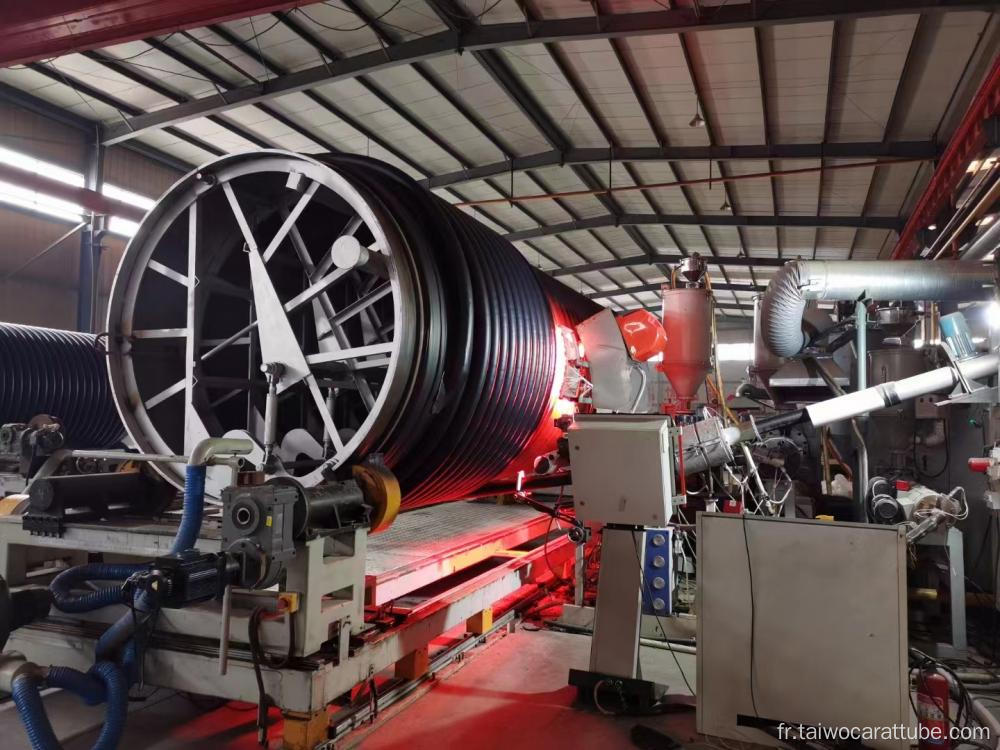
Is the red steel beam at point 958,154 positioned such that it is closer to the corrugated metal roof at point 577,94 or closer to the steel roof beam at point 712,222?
the corrugated metal roof at point 577,94

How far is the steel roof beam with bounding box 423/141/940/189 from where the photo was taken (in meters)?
7.50

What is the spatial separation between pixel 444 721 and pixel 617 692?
861 mm

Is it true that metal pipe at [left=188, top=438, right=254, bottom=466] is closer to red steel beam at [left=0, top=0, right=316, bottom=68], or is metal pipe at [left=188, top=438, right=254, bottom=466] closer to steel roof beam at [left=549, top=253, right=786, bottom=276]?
red steel beam at [left=0, top=0, right=316, bottom=68]

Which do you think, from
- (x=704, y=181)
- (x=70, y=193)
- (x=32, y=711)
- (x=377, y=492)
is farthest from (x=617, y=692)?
(x=70, y=193)

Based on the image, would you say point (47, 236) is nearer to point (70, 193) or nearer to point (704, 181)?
point (70, 193)

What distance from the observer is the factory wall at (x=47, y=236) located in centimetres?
762

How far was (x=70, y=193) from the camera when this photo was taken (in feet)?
23.9

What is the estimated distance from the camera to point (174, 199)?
10.6ft

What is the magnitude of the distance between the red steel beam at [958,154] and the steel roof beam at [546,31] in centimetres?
63

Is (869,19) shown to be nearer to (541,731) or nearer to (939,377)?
(939,377)

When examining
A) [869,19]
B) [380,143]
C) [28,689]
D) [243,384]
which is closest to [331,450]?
[243,384]

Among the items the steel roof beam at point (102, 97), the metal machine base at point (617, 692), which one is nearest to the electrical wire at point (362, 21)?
the steel roof beam at point (102, 97)

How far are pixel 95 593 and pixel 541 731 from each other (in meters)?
2.00

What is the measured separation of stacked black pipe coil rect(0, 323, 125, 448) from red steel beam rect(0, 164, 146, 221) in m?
2.30
